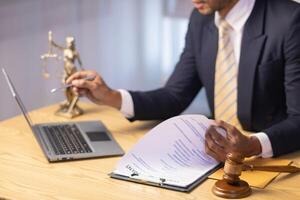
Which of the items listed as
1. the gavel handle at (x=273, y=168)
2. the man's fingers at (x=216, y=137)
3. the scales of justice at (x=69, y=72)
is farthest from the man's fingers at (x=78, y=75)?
the gavel handle at (x=273, y=168)

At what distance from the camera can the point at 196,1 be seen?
196cm

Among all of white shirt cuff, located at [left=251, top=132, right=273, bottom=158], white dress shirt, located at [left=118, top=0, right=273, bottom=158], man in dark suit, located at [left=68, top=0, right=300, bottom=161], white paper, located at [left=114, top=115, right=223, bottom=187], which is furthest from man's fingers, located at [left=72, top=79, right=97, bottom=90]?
white shirt cuff, located at [left=251, top=132, right=273, bottom=158]

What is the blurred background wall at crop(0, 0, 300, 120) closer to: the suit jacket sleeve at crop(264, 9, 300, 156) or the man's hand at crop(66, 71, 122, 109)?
the man's hand at crop(66, 71, 122, 109)

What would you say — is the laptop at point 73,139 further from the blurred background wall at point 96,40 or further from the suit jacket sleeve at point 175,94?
the blurred background wall at point 96,40

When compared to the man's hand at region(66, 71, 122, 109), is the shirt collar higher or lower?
higher

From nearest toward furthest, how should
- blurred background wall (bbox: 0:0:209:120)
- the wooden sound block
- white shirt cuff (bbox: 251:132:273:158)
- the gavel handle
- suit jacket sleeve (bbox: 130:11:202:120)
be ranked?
the wooden sound block, the gavel handle, white shirt cuff (bbox: 251:132:273:158), suit jacket sleeve (bbox: 130:11:202:120), blurred background wall (bbox: 0:0:209:120)

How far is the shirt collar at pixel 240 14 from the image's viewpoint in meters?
1.96

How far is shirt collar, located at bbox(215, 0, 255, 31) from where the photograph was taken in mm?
1956

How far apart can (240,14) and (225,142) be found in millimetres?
609

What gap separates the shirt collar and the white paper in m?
0.59

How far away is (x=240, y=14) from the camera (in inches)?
77.4

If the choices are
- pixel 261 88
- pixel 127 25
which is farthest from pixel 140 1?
pixel 261 88

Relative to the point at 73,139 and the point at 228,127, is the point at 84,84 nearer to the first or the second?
the point at 73,139

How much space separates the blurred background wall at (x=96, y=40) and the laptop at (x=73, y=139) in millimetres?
641
